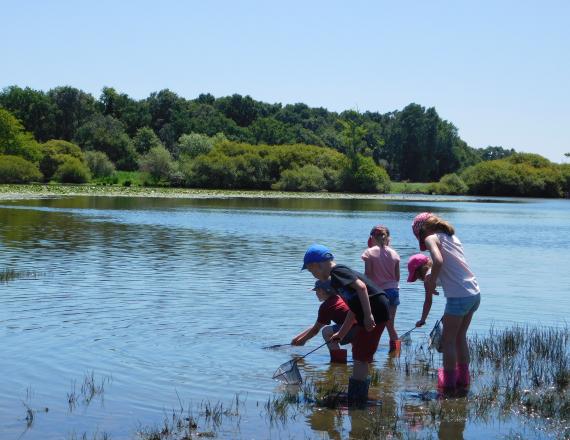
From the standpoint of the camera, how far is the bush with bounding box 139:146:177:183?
122 m

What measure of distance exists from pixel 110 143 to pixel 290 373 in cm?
13401

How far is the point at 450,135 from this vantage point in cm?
17300

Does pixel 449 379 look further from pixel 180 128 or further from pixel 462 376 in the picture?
pixel 180 128

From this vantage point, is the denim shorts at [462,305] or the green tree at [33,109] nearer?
the denim shorts at [462,305]

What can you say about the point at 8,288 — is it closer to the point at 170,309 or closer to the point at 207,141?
the point at 170,309

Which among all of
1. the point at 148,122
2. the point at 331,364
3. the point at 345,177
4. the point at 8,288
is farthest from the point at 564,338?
the point at 148,122

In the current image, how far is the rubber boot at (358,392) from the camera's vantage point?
9672 mm

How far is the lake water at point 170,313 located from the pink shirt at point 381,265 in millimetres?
1217

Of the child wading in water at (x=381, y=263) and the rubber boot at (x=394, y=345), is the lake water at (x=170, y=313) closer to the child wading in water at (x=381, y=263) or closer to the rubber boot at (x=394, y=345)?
the rubber boot at (x=394, y=345)

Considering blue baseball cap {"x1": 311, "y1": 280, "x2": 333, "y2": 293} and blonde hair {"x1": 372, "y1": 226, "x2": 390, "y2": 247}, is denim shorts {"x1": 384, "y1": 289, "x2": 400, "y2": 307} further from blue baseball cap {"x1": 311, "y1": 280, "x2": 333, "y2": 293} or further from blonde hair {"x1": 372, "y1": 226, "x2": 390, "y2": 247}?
blue baseball cap {"x1": 311, "y1": 280, "x2": 333, "y2": 293}

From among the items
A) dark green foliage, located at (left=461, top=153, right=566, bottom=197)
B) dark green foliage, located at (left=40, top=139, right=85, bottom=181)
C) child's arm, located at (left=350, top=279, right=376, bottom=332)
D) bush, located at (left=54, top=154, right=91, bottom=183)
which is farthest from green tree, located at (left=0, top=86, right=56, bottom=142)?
child's arm, located at (left=350, top=279, right=376, bottom=332)

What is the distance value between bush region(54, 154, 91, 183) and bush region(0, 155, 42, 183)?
5.39 m

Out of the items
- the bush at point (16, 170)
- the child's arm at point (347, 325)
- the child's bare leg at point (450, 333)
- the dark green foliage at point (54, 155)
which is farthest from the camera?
the dark green foliage at point (54, 155)

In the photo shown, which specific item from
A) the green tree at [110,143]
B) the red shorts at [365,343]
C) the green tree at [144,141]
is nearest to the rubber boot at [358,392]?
the red shorts at [365,343]
